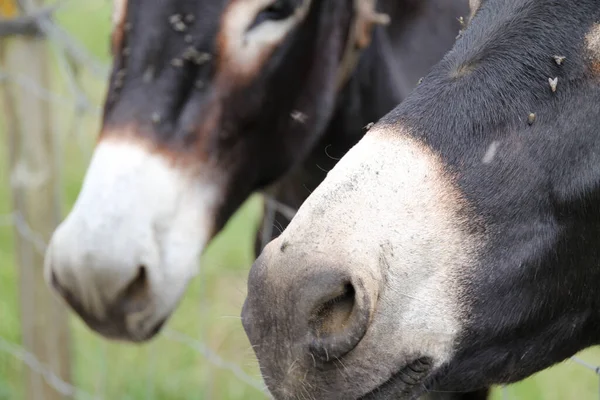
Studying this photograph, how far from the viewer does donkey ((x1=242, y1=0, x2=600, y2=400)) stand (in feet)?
3.24

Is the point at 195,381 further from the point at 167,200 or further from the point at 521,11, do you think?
the point at 521,11

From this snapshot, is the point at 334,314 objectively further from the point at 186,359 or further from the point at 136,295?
the point at 186,359

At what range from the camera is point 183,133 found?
1.74 m

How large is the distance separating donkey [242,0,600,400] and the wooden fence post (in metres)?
1.87

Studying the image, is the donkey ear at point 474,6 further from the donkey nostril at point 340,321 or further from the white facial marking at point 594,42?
the donkey nostril at point 340,321

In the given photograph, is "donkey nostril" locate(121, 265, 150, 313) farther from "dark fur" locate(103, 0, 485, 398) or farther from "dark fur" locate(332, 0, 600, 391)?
"dark fur" locate(332, 0, 600, 391)

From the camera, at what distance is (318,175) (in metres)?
2.13

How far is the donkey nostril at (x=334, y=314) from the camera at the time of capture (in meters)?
0.99

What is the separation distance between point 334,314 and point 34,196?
2.00 meters

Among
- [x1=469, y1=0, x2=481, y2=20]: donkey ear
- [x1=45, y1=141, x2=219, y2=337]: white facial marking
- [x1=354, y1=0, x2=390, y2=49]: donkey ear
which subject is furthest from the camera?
[x1=354, y1=0, x2=390, y2=49]: donkey ear

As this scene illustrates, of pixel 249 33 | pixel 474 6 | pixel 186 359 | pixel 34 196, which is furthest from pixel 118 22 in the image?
pixel 186 359

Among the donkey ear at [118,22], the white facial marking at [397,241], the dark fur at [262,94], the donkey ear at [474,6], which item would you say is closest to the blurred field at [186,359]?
the dark fur at [262,94]

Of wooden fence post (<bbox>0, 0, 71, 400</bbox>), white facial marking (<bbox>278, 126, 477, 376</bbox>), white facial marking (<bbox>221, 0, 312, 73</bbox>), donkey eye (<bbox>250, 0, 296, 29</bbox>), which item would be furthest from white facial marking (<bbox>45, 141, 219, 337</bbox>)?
wooden fence post (<bbox>0, 0, 71, 400</bbox>)

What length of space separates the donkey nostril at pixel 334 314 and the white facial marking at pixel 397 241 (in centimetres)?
3
